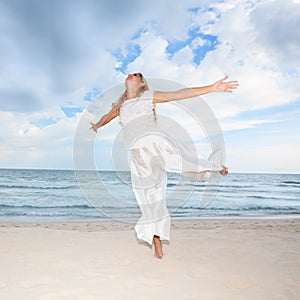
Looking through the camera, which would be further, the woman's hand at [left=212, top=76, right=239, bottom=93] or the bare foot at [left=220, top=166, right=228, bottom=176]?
the bare foot at [left=220, top=166, right=228, bottom=176]

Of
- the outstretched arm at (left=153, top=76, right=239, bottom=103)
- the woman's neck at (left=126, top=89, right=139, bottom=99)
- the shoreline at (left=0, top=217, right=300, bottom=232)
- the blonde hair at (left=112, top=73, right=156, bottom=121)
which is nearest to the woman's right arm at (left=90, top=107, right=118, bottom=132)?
the blonde hair at (left=112, top=73, right=156, bottom=121)

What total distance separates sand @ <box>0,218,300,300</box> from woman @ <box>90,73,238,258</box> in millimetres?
503

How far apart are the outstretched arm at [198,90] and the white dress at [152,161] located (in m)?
0.21

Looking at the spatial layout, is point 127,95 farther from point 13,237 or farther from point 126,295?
point 13,237

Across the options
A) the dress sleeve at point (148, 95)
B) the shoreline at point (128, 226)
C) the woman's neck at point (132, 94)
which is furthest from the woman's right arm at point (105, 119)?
the shoreline at point (128, 226)

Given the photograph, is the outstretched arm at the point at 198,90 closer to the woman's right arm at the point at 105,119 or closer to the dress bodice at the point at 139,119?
the dress bodice at the point at 139,119

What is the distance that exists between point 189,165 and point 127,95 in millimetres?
1175

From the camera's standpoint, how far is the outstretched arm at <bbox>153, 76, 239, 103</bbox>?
352cm

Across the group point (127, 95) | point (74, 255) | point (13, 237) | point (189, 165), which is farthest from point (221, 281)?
point (13, 237)

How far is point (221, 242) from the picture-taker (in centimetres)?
519

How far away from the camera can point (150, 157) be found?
13.2ft

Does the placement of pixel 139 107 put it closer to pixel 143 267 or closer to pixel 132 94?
pixel 132 94

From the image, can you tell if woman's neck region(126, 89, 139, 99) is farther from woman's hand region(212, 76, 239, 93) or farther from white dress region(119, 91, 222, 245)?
woman's hand region(212, 76, 239, 93)

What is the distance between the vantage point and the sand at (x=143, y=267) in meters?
3.13
